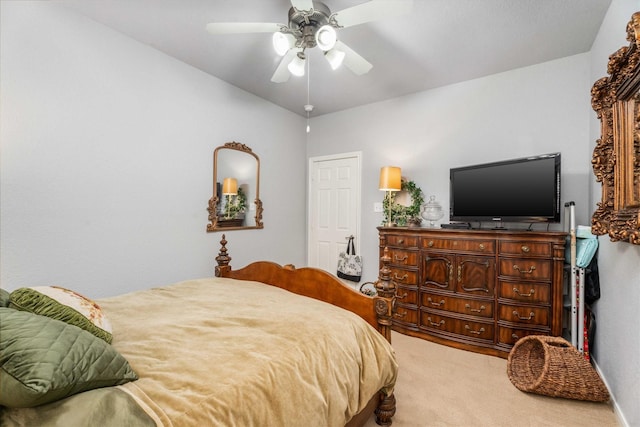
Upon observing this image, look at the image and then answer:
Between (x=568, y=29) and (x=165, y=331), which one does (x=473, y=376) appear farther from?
(x=568, y=29)

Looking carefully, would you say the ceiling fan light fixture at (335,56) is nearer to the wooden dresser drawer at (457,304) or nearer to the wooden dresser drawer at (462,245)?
the wooden dresser drawer at (462,245)

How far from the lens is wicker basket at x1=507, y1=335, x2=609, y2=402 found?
1.89 m

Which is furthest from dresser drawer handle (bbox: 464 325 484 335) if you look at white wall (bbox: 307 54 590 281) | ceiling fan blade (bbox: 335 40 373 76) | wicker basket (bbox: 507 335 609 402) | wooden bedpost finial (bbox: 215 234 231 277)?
ceiling fan blade (bbox: 335 40 373 76)

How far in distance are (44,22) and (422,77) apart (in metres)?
3.20

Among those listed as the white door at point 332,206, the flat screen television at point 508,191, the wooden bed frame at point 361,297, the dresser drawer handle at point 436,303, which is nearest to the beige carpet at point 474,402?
the wooden bed frame at point 361,297

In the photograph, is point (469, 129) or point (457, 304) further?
point (469, 129)

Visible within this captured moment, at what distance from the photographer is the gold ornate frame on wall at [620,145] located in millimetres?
1431

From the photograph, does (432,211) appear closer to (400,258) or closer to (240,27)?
(400,258)

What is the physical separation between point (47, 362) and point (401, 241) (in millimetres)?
2825

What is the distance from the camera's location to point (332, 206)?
4.25 meters

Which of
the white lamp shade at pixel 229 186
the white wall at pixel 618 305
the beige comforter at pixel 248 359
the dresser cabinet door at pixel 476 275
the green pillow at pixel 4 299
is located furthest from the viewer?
the white lamp shade at pixel 229 186

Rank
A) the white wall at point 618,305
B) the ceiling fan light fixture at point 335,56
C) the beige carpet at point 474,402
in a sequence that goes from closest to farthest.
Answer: the white wall at point 618,305 < the beige carpet at point 474,402 < the ceiling fan light fixture at point 335,56

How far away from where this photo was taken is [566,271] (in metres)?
2.50

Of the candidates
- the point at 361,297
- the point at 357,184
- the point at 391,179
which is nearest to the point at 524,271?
the point at 391,179
